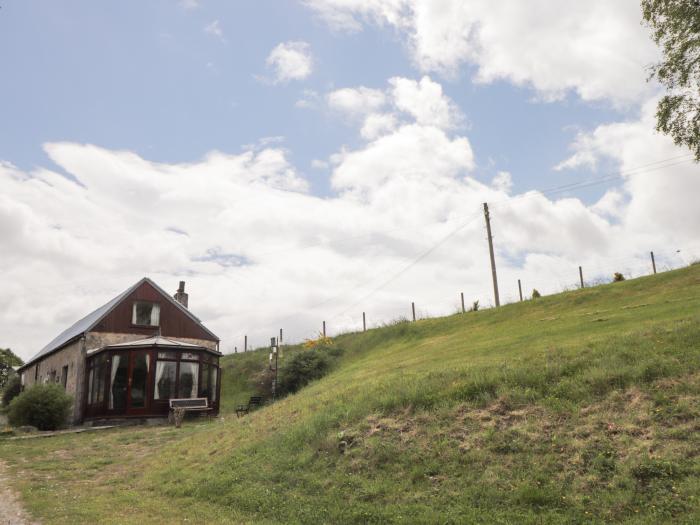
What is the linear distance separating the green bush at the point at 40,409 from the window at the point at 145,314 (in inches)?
305

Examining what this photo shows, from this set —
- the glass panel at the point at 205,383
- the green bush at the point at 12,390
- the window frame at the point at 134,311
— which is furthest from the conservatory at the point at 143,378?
the green bush at the point at 12,390

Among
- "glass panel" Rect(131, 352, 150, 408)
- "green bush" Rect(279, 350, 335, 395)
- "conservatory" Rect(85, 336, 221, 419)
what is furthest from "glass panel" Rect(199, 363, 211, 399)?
"green bush" Rect(279, 350, 335, 395)

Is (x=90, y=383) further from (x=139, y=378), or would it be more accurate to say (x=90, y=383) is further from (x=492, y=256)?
(x=492, y=256)

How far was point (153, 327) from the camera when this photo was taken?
117 feet

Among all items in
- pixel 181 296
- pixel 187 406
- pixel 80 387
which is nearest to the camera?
pixel 187 406

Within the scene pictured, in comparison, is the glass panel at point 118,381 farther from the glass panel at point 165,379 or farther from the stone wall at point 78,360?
the stone wall at point 78,360

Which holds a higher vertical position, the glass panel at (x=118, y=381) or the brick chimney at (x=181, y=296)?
the brick chimney at (x=181, y=296)

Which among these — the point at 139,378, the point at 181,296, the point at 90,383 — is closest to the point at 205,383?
the point at 139,378

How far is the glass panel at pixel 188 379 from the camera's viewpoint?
30.8 m

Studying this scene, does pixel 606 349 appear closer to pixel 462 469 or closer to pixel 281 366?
pixel 462 469

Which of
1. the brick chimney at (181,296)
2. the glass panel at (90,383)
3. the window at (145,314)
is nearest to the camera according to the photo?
the glass panel at (90,383)

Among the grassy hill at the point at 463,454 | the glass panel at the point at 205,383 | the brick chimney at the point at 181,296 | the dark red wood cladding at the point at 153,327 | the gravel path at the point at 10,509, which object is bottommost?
the gravel path at the point at 10,509

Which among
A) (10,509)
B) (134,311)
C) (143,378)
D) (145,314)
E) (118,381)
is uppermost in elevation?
(134,311)

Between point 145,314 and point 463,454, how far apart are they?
29.6 metres
